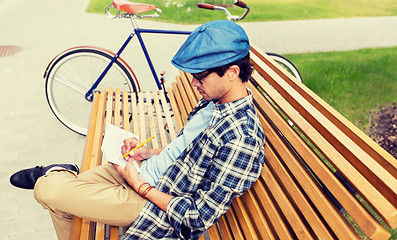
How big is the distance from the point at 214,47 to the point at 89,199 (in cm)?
113

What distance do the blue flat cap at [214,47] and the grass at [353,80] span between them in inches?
120

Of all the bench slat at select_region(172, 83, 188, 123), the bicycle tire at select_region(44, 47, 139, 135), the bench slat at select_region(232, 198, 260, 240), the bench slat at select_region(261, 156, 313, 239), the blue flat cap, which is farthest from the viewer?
the bicycle tire at select_region(44, 47, 139, 135)

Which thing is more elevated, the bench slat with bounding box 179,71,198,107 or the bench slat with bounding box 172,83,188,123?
the bench slat with bounding box 179,71,198,107

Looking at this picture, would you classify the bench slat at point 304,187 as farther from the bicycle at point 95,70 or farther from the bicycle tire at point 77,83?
the bicycle tire at point 77,83

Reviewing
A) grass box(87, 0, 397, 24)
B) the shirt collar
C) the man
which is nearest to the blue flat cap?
the man

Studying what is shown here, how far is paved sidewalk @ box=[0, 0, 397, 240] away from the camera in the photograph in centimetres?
313

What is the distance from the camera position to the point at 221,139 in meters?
1.65

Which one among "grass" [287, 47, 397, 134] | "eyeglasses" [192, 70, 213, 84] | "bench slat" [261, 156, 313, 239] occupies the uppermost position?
"eyeglasses" [192, 70, 213, 84]

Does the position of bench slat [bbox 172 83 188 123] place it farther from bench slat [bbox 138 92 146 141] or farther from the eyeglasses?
the eyeglasses

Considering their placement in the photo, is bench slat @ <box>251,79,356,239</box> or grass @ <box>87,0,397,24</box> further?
grass @ <box>87,0,397,24</box>

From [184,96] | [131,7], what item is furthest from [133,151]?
[131,7]

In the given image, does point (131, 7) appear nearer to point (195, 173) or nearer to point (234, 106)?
point (234, 106)

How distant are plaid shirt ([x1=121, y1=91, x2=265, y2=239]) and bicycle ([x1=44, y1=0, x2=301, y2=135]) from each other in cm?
188

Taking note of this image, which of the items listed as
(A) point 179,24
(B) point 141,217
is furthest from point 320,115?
(A) point 179,24
